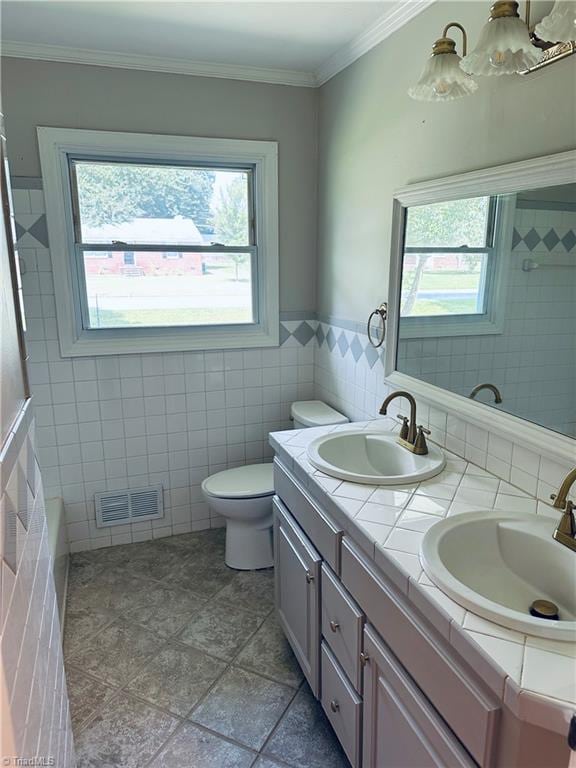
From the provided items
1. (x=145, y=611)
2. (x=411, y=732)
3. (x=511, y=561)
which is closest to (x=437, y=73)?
(x=511, y=561)

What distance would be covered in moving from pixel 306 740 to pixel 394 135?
2.26m

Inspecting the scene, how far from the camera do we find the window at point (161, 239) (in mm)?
2533

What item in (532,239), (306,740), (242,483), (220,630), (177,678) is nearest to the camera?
(532,239)

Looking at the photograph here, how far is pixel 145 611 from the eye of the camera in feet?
7.80

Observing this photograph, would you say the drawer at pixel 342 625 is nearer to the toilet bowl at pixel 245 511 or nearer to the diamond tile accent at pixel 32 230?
the toilet bowl at pixel 245 511

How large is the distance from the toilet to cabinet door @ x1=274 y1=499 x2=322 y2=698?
0.47 meters

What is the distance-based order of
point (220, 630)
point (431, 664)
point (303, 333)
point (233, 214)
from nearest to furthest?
point (431, 664)
point (220, 630)
point (233, 214)
point (303, 333)

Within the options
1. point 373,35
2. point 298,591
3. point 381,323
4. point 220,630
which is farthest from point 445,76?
point 220,630

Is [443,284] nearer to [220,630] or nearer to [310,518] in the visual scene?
[310,518]

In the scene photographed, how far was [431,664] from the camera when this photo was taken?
1060 mm

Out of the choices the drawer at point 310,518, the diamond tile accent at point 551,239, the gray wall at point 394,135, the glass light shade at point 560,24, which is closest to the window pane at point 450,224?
the gray wall at point 394,135

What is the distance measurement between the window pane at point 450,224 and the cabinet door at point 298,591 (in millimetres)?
Answer: 1145

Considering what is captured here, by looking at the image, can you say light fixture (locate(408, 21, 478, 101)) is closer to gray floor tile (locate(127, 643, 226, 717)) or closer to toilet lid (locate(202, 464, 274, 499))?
toilet lid (locate(202, 464, 274, 499))

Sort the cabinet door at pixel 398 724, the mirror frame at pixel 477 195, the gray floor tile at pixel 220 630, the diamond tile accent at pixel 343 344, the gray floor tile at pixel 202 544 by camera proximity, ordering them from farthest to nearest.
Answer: the gray floor tile at pixel 202 544
the diamond tile accent at pixel 343 344
the gray floor tile at pixel 220 630
the mirror frame at pixel 477 195
the cabinet door at pixel 398 724
